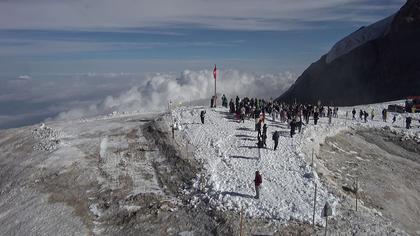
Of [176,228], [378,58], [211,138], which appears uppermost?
[378,58]

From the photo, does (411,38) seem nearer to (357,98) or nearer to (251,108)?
(357,98)

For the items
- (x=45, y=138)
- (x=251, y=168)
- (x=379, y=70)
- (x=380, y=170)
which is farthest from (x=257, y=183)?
(x=379, y=70)

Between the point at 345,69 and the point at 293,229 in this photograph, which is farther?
the point at 345,69

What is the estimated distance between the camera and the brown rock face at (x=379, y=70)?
11794 cm

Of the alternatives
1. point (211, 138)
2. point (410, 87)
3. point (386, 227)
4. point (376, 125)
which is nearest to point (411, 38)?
point (410, 87)

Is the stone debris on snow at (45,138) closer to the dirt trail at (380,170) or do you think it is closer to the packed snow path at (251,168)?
the packed snow path at (251,168)

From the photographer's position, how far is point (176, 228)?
2242 cm

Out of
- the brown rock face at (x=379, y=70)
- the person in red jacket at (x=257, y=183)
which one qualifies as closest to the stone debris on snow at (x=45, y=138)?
the person in red jacket at (x=257, y=183)

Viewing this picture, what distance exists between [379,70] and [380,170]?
323 ft

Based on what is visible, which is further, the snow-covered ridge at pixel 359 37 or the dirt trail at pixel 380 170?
the snow-covered ridge at pixel 359 37

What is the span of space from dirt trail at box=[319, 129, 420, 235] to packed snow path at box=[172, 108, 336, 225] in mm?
2620

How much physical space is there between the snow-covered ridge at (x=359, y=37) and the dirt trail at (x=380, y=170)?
95640 mm

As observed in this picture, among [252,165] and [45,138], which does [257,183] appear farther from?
[45,138]

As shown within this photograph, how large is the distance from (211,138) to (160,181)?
8189mm
